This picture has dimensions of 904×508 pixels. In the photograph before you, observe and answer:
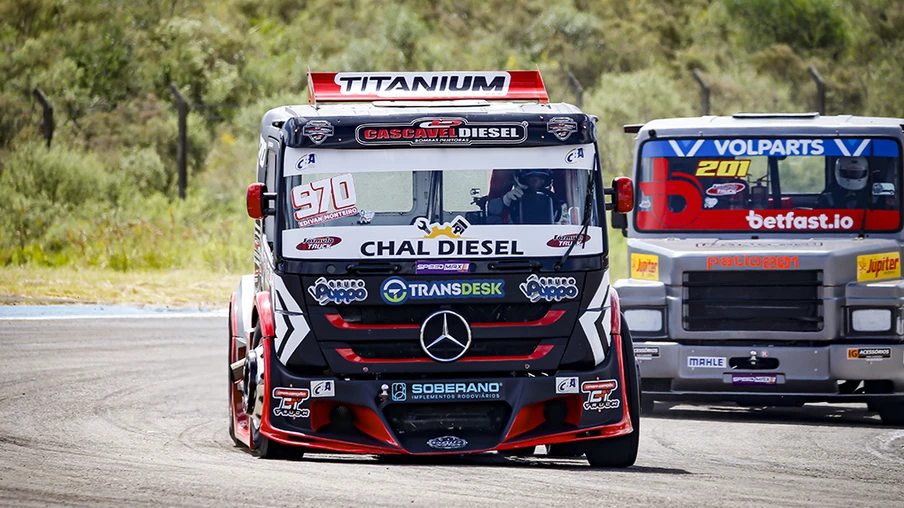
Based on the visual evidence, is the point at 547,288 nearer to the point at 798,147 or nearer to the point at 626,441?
the point at 626,441

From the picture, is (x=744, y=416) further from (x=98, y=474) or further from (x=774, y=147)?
(x=98, y=474)

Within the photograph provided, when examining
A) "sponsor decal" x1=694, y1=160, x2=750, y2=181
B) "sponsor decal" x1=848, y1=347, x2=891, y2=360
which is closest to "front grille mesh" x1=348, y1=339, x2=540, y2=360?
"sponsor decal" x1=848, y1=347, x2=891, y2=360

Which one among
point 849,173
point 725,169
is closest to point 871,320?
point 849,173

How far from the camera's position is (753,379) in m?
12.6

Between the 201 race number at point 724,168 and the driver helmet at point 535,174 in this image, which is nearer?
the driver helmet at point 535,174

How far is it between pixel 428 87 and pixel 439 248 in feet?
5.22

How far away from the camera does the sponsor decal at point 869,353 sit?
12.4 m

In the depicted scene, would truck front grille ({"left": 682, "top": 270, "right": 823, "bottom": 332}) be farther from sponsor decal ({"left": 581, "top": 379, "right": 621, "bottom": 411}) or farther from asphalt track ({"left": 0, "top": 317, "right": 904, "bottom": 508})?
sponsor decal ({"left": 581, "top": 379, "right": 621, "bottom": 411})

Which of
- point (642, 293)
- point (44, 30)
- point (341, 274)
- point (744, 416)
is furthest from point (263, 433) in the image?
point (44, 30)

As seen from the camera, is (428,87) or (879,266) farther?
(879,266)

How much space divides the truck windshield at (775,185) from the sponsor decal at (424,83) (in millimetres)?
3805

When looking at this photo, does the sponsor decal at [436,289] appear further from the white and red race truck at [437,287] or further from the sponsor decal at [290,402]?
the sponsor decal at [290,402]

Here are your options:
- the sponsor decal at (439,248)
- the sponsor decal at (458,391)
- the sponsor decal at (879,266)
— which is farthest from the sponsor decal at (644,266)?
the sponsor decal at (458,391)

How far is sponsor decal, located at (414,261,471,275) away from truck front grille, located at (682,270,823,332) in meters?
4.51
